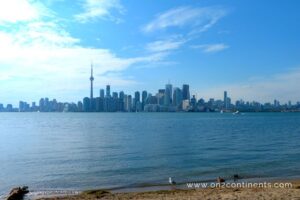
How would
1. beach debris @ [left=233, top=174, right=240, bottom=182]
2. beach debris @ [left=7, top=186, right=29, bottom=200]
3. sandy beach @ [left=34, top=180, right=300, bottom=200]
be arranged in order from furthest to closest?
beach debris @ [left=233, top=174, right=240, bottom=182], beach debris @ [left=7, top=186, right=29, bottom=200], sandy beach @ [left=34, top=180, right=300, bottom=200]

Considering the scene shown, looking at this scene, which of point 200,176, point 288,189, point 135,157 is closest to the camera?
point 288,189

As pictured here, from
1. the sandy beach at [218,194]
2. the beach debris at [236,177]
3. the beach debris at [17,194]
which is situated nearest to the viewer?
the sandy beach at [218,194]

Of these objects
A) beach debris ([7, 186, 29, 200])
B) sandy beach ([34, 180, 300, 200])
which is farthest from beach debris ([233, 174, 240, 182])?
beach debris ([7, 186, 29, 200])

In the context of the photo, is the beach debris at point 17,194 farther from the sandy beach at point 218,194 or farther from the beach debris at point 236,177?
the beach debris at point 236,177

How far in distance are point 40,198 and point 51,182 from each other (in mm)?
5655

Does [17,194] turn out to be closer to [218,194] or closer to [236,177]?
[218,194]

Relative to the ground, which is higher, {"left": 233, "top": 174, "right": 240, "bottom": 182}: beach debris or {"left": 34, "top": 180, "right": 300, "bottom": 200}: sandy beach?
{"left": 34, "top": 180, "right": 300, "bottom": 200}: sandy beach

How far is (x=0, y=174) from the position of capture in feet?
100

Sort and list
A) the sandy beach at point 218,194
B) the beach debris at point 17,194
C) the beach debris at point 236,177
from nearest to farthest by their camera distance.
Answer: the sandy beach at point 218,194, the beach debris at point 17,194, the beach debris at point 236,177

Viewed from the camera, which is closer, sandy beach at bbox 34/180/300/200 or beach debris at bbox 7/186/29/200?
sandy beach at bbox 34/180/300/200

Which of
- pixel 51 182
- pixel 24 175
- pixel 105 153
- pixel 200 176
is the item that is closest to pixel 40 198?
pixel 51 182

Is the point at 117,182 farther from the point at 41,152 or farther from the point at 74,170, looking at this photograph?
the point at 41,152

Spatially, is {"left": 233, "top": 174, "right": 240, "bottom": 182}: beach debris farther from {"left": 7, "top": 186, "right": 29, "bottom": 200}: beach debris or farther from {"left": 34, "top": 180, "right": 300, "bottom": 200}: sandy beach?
{"left": 7, "top": 186, "right": 29, "bottom": 200}: beach debris

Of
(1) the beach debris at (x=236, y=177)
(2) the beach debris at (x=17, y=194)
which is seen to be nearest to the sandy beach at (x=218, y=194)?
(2) the beach debris at (x=17, y=194)
